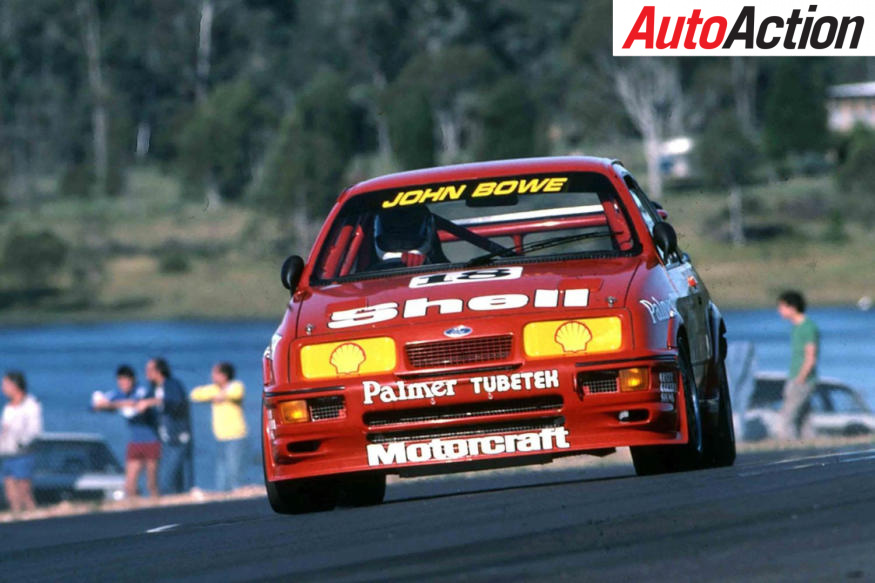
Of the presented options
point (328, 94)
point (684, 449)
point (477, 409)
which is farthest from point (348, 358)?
point (328, 94)

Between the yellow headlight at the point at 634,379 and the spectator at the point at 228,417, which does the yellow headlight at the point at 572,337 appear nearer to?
the yellow headlight at the point at 634,379

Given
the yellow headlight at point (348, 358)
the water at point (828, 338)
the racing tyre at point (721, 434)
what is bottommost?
the water at point (828, 338)

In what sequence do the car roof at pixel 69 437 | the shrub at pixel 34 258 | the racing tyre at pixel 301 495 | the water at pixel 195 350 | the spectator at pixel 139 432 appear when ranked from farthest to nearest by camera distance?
the shrub at pixel 34 258 → the water at pixel 195 350 → the car roof at pixel 69 437 → the spectator at pixel 139 432 → the racing tyre at pixel 301 495

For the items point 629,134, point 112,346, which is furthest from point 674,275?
point 629,134

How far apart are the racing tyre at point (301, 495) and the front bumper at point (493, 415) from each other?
21.5 inches

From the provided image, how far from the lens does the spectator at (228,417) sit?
16.4m

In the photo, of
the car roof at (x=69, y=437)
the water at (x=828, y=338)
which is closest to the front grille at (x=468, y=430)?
the car roof at (x=69, y=437)

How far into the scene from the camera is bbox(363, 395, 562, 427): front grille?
25.5ft

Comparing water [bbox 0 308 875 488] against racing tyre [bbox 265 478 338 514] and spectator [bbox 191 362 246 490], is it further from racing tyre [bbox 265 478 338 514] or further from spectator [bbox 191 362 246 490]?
racing tyre [bbox 265 478 338 514]

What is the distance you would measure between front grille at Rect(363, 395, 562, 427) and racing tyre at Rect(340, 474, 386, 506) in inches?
44.6

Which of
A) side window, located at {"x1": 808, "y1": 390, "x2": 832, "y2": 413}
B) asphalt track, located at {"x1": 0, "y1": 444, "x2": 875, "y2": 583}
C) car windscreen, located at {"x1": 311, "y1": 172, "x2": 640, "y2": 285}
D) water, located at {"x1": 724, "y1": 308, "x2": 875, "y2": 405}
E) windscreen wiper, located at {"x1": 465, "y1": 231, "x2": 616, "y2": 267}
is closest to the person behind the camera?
asphalt track, located at {"x1": 0, "y1": 444, "x2": 875, "y2": 583}

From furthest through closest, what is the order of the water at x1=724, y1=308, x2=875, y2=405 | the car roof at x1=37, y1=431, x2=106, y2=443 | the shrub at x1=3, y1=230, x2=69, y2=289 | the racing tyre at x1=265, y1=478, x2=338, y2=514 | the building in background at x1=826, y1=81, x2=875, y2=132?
the building in background at x1=826, y1=81, x2=875, y2=132
the shrub at x1=3, y1=230, x2=69, y2=289
the water at x1=724, y1=308, x2=875, y2=405
the car roof at x1=37, y1=431, x2=106, y2=443
the racing tyre at x1=265, y1=478, x2=338, y2=514

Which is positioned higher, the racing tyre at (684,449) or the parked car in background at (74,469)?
the racing tyre at (684,449)

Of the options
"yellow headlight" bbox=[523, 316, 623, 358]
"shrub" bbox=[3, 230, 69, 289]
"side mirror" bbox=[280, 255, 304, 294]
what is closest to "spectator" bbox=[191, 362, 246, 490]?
"side mirror" bbox=[280, 255, 304, 294]
